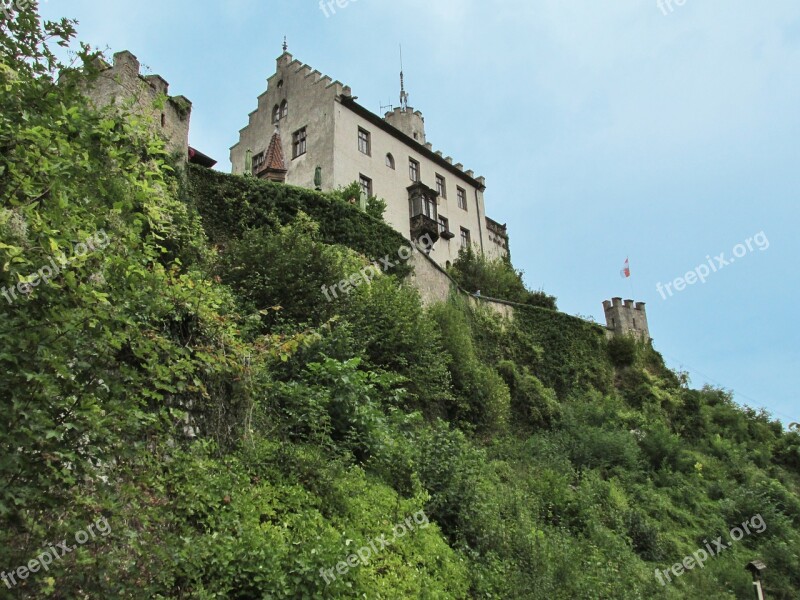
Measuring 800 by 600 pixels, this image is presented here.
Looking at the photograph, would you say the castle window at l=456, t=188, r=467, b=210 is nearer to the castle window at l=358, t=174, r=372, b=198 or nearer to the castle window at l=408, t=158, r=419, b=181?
the castle window at l=408, t=158, r=419, b=181

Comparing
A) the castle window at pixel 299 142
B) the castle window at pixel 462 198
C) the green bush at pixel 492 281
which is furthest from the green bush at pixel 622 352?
the castle window at pixel 299 142

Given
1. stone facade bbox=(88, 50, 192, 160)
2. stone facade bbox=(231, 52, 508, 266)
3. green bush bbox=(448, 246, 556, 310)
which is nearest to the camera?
stone facade bbox=(88, 50, 192, 160)

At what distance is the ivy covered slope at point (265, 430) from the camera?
178 inches

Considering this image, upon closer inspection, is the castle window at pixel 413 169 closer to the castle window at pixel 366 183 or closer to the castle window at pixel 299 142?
the castle window at pixel 366 183

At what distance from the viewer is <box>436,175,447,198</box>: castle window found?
36.2m

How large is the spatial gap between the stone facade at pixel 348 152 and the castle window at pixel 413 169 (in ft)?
0.39

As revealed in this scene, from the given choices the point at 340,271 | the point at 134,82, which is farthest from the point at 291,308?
the point at 134,82

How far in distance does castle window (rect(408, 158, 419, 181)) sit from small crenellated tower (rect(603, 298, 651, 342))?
11263 millimetres

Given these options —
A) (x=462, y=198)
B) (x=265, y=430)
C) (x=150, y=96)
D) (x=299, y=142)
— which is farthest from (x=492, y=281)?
(x=265, y=430)

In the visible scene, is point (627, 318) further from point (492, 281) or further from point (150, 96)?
point (150, 96)

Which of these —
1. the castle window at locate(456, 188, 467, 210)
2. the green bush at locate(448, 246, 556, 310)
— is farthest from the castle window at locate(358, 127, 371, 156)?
the castle window at locate(456, 188, 467, 210)

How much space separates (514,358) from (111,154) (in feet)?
62.0

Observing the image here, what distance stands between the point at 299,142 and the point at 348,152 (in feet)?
8.50

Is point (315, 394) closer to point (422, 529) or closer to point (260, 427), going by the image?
point (260, 427)
